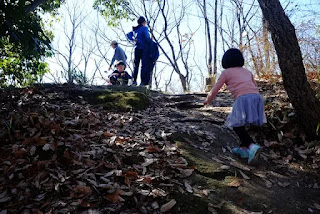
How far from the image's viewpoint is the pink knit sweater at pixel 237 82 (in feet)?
10.3

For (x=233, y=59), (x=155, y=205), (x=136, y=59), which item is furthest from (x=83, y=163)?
(x=136, y=59)

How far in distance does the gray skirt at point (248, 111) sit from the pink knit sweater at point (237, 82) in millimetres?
84

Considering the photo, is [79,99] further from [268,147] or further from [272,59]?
[272,59]

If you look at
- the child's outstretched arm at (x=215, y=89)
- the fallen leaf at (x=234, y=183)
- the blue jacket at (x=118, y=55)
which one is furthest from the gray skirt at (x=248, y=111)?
the blue jacket at (x=118, y=55)

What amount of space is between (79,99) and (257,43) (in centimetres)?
537

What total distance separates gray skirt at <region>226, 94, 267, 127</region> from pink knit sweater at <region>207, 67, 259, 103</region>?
84 mm

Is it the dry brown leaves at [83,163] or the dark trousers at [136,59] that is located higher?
the dark trousers at [136,59]

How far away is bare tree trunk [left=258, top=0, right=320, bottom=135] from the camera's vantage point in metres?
3.25

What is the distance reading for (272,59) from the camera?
6723 millimetres

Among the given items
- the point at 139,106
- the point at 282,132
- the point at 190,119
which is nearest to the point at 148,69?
the point at 139,106

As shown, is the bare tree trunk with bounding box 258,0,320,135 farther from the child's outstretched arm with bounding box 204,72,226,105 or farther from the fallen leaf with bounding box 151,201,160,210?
the fallen leaf with bounding box 151,201,160,210

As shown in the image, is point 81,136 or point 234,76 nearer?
point 81,136

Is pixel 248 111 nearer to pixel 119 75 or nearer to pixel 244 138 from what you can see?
pixel 244 138

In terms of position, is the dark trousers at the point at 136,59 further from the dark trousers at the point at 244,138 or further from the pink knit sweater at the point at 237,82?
the dark trousers at the point at 244,138
